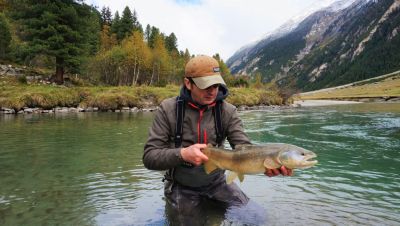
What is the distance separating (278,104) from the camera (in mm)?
66500

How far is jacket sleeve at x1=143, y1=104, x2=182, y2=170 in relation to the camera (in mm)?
4930

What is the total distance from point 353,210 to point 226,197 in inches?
115

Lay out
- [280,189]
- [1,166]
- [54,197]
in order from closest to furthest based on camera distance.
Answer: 1. [54,197]
2. [280,189]
3. [1,166]

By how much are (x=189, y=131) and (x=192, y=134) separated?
0.20 feet

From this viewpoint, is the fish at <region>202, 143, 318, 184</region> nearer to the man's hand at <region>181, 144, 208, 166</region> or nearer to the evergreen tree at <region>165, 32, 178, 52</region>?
the man's hand at <region>181, 144, 208, 166</region>

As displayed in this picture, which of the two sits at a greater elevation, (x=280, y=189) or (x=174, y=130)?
(x=174, y=130)

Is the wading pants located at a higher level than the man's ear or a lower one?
lower

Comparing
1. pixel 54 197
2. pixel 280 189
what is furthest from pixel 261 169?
pixel 54 197

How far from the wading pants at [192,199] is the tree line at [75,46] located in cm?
4532

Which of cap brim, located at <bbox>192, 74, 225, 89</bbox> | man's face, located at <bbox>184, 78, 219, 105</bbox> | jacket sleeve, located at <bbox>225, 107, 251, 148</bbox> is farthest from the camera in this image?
jacket sleeve, located at <bbox>225, 107, 251, 148</bbox>

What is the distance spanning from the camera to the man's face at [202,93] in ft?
17.5

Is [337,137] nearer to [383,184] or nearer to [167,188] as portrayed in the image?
[383,184]

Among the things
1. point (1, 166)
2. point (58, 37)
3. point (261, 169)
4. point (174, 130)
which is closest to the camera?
point (261, 169)

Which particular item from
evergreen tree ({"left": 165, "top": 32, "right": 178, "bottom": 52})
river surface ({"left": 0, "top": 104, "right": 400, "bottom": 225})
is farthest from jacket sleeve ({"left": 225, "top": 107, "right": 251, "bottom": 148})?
evergreen tree ({"left": 165, "top": 32, "right": 178, "bottom": 52})
